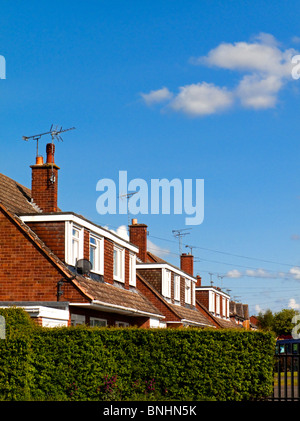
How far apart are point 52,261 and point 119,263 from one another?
7380 mm

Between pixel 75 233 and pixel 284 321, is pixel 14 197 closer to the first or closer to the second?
pixel 75 233

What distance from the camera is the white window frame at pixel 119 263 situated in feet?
99.0

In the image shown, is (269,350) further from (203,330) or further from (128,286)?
(128,286)

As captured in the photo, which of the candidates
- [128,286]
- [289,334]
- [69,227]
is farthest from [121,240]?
[289,334]

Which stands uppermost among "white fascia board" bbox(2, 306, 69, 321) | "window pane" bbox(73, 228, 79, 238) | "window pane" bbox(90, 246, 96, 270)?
"window pane" bbox(73, 228, 79, 238)

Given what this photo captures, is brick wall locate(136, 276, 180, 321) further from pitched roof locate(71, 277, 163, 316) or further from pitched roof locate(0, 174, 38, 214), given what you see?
pitched roof locate(0, 174, 38, 214)

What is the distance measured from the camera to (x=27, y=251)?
23781 mm

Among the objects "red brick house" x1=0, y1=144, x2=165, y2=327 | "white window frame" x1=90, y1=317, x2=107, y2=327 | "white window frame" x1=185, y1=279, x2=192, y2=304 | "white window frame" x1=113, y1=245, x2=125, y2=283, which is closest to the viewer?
"red brick house" x1=0, y1=144, x2=165, y2=327

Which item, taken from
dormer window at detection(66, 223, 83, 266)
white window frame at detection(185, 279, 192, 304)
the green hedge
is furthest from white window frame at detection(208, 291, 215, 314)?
the green hedge

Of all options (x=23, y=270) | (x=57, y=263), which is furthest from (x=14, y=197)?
(x=57, y=263)

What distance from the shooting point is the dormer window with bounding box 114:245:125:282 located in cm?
3019

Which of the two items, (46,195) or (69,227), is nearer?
(69,227)
